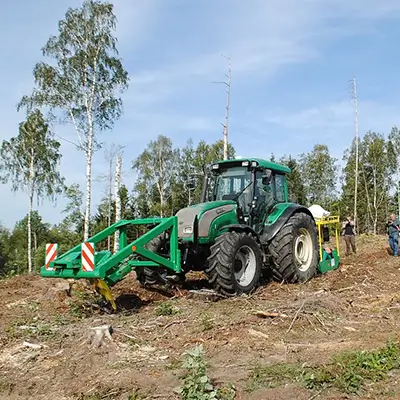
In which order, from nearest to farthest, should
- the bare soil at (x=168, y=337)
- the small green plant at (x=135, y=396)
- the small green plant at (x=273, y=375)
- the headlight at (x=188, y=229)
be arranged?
the small green plant at (x=135, y=396), the small green plant at (x=273, y=375), the bare soil at (x=168, y=337), the headlight at (x=188, y=229)

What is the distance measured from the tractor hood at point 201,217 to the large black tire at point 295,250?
4.07 ft

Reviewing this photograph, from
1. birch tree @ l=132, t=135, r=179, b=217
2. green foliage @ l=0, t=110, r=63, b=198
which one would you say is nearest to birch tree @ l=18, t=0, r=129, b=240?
green foliage @ l=0, t=110, r=63, b=198

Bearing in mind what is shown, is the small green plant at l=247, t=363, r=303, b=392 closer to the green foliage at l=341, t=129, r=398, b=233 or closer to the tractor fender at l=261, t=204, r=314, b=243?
the tractor fender at l=261, t=204, r=314, b=243

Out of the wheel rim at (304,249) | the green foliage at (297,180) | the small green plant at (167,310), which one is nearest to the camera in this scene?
the small green plant at (167,310)

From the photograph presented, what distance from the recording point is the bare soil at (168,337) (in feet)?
14.2

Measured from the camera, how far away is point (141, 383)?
14.1 feet

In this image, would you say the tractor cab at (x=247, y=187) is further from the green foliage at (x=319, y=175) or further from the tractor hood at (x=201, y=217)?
the green foliage at (x=319, y=175)

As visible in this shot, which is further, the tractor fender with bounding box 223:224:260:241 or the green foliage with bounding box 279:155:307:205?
the green foliage with bounding box 279:155:307:205

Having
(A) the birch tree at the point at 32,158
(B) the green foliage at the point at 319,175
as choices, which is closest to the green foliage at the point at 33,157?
(A) the birch tree at the point at 32,158

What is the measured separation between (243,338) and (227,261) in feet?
7.23

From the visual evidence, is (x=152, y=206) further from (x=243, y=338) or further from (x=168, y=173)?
(x=243, y=338)

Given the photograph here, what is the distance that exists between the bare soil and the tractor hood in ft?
3.39

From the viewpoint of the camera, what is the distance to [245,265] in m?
8.27

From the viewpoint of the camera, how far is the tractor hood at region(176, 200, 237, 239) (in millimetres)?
7945
